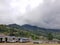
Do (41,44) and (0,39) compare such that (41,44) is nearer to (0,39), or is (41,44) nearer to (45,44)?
(45,44)

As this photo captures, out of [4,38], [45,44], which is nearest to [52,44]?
[45,44]

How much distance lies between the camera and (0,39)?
21719 millimetres

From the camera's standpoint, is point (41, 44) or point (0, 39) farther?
point (0, 39)

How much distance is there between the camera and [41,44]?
65.0 ft

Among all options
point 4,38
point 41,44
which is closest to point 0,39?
point 4,38

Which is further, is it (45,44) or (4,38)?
(4,38)

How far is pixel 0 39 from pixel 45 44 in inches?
243

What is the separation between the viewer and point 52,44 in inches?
793

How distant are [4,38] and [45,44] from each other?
234 inches

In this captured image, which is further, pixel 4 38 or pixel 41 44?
pixel 4 38

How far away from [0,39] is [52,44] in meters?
6.94

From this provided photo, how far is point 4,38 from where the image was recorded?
2222 centimetres

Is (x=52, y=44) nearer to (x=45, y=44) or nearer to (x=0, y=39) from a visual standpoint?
(x=45, y=44)

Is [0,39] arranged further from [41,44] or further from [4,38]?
[41,44]
